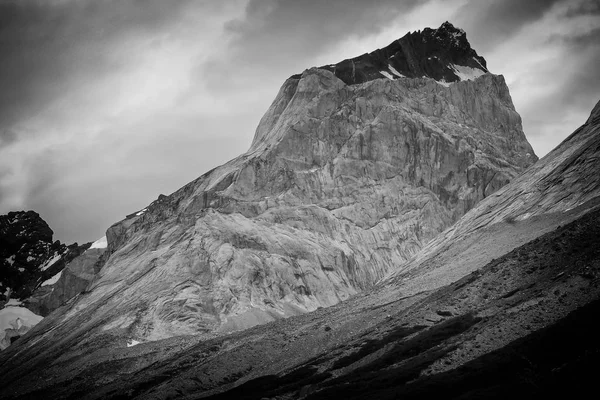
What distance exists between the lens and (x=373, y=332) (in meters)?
89.9

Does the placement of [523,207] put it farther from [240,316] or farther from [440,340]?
[240,316]

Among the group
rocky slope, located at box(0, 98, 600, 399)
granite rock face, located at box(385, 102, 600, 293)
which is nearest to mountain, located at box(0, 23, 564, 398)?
rocky slope, located at box(0, 98, 600, 399)

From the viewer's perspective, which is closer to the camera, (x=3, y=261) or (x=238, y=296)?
(x=3, y=261)

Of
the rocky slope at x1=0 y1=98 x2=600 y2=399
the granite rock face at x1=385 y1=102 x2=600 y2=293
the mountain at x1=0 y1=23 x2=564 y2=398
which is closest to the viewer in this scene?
the rocky slope at x1=0 y1=98 x2=600 y2=399

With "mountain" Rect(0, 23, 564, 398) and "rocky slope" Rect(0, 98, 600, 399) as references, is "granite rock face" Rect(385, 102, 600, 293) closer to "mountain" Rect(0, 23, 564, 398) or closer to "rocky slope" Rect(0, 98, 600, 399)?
"rocky slope" Rect(0, 98, 600, 399)

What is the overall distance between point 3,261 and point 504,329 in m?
73.5

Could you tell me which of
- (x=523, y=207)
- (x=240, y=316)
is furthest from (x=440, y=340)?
(x=240, y=316)

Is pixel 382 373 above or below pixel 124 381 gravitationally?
below

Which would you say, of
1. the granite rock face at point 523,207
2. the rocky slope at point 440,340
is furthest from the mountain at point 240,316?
the granite rock face at point 523,207

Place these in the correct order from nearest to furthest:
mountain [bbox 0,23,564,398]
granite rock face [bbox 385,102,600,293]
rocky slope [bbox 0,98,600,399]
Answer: rocky slope [bbox 0,98,600,399], mountain [bbox 0,23,564,398], granite rock face [bbox 385,102,600,293]

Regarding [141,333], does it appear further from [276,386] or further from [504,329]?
[504,329]

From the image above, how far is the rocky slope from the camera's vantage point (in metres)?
55.8

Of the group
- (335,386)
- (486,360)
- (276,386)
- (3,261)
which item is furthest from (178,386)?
(486,360)

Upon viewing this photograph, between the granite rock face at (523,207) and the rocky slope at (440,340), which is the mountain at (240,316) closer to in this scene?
the rocky slope at (440,340)
